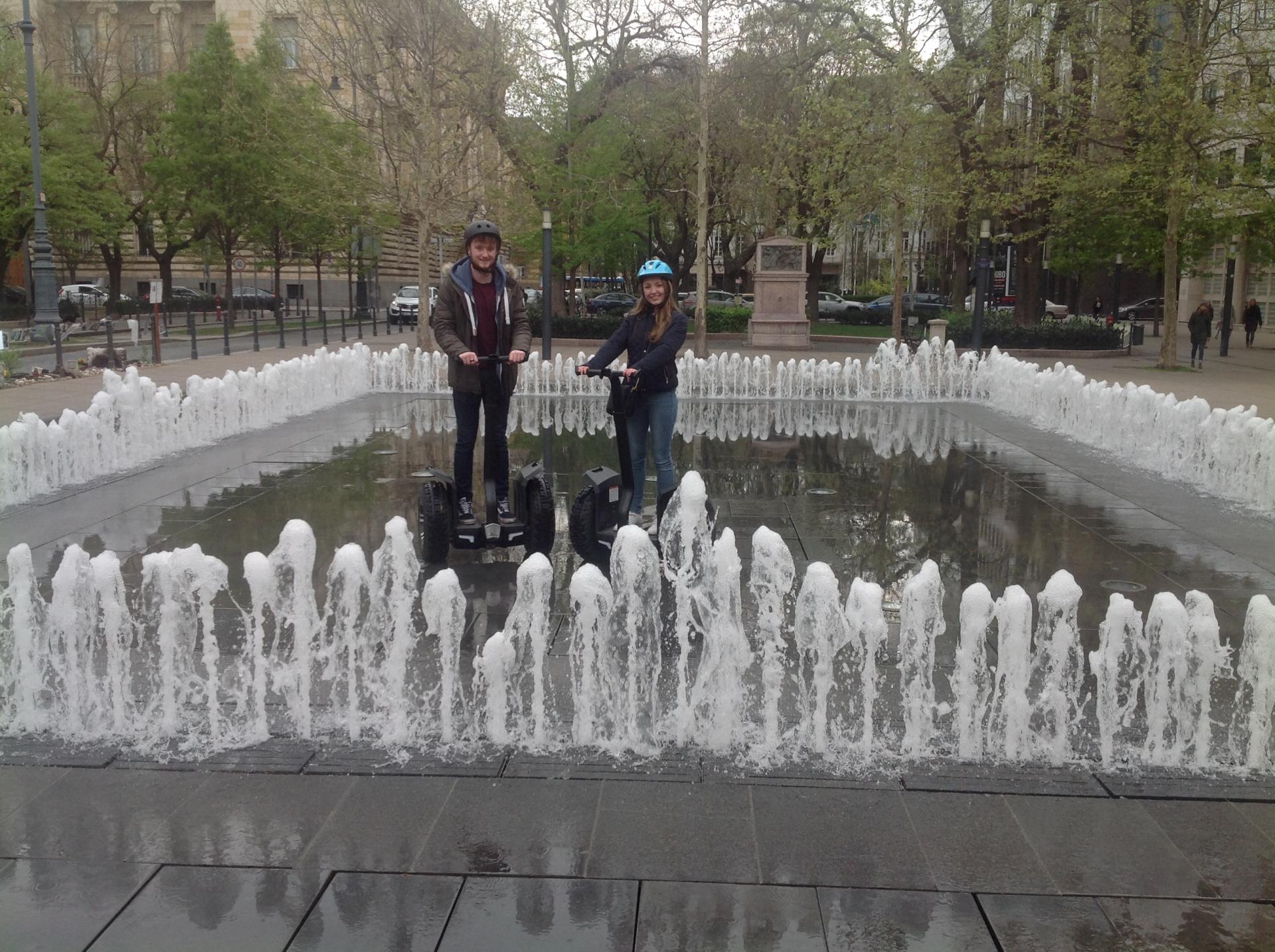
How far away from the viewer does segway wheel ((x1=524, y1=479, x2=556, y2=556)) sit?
6938 mm

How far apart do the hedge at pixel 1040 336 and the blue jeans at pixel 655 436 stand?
24.6 m

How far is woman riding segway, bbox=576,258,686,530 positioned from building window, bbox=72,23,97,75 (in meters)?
43.8

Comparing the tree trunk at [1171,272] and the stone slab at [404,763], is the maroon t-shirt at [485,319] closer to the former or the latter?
the stone slab at [404,763]

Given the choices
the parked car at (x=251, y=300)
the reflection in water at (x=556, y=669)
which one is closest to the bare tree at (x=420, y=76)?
the reflection in water at (x=556, y=669)

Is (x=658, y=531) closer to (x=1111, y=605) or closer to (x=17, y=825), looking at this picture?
(x=1111, y=605)

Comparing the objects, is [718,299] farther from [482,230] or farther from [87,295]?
[482,230]

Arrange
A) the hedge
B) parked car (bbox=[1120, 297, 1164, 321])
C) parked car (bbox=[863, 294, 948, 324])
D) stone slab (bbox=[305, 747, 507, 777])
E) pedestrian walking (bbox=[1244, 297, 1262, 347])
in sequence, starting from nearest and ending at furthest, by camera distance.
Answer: stone slab (bbox=[305, 747, 507, 777]) < the hedge < pedestrian walking (bbox=[1244, 297, 1262, 347]) < parked car (bbox=[863, 294, 948, 324]) < parked car (bbox=[1120, 297, 1164, 321])

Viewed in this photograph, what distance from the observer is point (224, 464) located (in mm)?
10867

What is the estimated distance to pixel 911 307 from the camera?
46.4 meters

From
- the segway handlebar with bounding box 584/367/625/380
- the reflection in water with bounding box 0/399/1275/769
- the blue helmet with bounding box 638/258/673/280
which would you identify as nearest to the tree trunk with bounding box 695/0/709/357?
the blue helmet with bounding box 638/258/673/280

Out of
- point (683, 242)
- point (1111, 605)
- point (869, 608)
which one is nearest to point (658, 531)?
point (869, 608)

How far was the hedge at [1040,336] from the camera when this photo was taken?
101ft

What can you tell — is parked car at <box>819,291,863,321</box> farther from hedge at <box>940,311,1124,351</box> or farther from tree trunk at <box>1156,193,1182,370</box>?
tree trunk at <box>1156,193,1182,370</box>

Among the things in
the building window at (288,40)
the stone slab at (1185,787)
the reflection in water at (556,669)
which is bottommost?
the stone slab at (1185,787)
